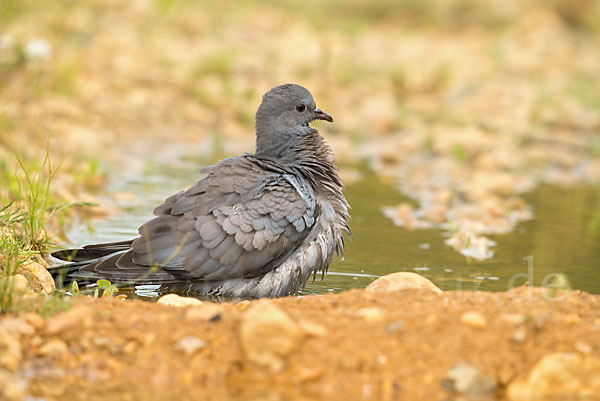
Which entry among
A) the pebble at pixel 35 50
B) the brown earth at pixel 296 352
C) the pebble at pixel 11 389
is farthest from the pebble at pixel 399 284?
the pebble at pixel 35 50

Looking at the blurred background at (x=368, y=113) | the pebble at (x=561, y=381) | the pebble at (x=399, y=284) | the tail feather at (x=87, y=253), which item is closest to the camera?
the pebble at (x=561, y=381)

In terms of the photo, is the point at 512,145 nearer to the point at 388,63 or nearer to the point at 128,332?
the point at 388,63

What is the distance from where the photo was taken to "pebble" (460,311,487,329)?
11.5 feet

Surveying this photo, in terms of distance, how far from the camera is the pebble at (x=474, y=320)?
351 centimetres

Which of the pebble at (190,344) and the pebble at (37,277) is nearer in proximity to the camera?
the pebble at (190,344)

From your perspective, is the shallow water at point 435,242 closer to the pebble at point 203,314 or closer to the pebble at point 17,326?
the pebble at point 203,314

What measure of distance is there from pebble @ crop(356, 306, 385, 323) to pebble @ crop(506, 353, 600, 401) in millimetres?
613

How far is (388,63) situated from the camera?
13.1 metres

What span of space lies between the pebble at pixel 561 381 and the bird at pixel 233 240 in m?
1.88

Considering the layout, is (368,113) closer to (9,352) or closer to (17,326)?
(17,326)

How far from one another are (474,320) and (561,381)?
427 millimetres

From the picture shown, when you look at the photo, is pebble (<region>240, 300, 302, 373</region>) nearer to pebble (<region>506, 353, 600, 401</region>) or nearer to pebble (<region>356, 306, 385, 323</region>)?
pebble (<region>356, 306, 385, 323</region>)

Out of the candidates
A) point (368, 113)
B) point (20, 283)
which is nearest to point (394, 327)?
point (20, 283)

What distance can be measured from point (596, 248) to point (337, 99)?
618 cm
